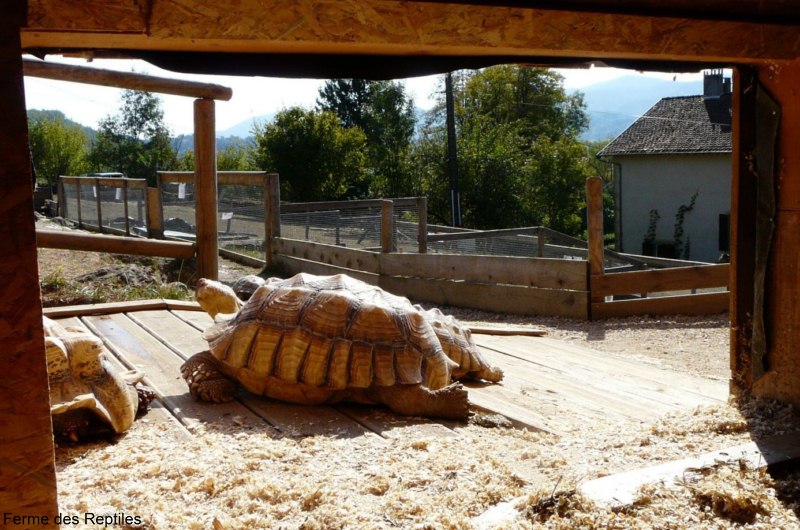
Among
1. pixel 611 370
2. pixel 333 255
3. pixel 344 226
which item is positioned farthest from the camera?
pixel 344 226

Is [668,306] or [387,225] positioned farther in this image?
[387,225]

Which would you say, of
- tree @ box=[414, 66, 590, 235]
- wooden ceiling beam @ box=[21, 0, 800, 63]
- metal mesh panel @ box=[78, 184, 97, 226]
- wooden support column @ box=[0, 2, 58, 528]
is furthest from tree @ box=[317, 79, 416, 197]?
wooden support column @ box=[0, 2, 58, 528]

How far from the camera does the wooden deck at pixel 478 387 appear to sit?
3.78 m

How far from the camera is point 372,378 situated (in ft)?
12.7

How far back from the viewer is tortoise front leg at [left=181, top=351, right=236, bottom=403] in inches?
157

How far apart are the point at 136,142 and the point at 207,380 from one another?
39.0 m

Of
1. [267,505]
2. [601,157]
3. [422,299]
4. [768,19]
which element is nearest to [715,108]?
[601,157]

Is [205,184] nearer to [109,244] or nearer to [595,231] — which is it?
[109,244]

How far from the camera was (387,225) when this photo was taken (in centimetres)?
1126

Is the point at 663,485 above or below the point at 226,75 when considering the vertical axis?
below

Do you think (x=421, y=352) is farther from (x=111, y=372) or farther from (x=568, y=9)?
(x=568, y=9)

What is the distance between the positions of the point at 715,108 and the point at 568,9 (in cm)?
2431

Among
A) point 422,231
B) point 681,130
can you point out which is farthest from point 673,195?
Answer: point 422,231

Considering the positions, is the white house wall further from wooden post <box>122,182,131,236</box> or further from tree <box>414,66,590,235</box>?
wooden post <box>122,182,131,236</box>
